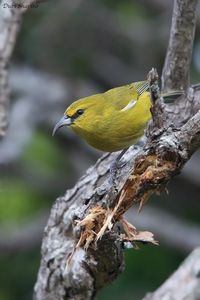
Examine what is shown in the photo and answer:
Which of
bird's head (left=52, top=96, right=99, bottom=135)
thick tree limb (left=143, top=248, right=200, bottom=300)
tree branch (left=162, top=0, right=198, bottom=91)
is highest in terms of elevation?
bird's head (left=52, top=96, right=99, bottom=135)

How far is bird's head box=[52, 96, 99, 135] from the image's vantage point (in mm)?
5750

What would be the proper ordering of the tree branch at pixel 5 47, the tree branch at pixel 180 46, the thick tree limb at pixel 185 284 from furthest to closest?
the tree branch at pixel 5 47, the tree branch at pixel 180 46, the thick tree limb at pixel 185 284

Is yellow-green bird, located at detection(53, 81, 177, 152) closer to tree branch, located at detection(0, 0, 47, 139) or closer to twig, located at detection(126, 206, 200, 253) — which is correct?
tree branch, located at detection(0, 0, 47, 139)

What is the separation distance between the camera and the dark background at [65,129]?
305 inches

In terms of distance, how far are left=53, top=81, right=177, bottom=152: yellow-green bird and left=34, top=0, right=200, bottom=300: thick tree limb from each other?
32 cm

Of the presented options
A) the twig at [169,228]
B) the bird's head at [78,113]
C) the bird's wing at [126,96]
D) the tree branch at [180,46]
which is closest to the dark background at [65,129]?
the twig at [169,228]

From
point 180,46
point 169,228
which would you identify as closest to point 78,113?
point 180,46

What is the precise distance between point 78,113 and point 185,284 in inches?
112

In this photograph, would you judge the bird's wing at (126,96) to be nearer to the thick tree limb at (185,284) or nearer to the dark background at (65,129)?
the dark background at (65,129)

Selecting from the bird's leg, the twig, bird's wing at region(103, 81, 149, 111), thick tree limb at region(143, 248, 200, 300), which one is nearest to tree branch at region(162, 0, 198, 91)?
the bird's leg

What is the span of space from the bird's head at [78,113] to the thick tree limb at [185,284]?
2.60 metres

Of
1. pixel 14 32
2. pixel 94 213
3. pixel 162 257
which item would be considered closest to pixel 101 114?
pixel 14 32

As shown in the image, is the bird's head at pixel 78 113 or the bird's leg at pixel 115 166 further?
the bird's head at pixel 78 113

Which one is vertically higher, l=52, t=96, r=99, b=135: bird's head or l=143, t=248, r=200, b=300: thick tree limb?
l=52, t=96, r=99, b=135: bird's head
